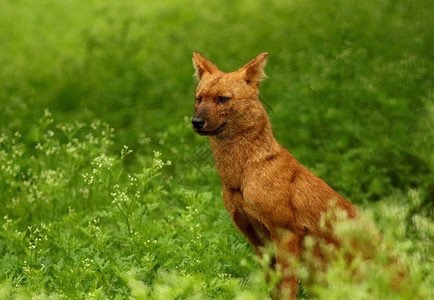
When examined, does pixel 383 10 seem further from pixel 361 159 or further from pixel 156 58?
pixel 361 159

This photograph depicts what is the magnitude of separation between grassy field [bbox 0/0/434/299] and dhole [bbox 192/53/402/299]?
0.35 m

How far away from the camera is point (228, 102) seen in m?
5.25

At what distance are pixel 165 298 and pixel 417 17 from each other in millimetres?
9981

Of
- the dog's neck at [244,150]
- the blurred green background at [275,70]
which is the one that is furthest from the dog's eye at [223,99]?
the blurred green background at [275,70]

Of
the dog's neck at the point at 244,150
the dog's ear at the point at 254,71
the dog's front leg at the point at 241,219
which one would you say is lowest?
the dog's front leg at the point at 241,219

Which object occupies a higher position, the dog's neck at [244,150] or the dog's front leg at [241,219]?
the dog's neck at [244,150]

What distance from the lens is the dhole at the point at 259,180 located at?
502cm

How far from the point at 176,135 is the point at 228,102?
3201 millimetres

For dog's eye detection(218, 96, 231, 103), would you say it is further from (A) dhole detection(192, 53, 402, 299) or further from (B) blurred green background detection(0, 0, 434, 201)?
(B) blurred green background detection(0, 0, 434, 201)

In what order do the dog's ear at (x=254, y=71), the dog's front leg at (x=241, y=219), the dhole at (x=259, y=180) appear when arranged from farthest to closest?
the dog's ear at (x=254, y=71) < the dog's front leg at (x=241, y=219) < the dhole at (x=259, y=180)

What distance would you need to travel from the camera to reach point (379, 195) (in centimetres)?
778

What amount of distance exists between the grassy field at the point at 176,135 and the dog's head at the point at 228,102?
32.0 inches

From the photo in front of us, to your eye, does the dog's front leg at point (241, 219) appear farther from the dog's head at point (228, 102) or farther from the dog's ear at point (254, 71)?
the dog's ear at point (254, 71)

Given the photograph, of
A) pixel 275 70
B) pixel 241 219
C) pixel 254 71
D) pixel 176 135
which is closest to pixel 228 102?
pixel 254 71
